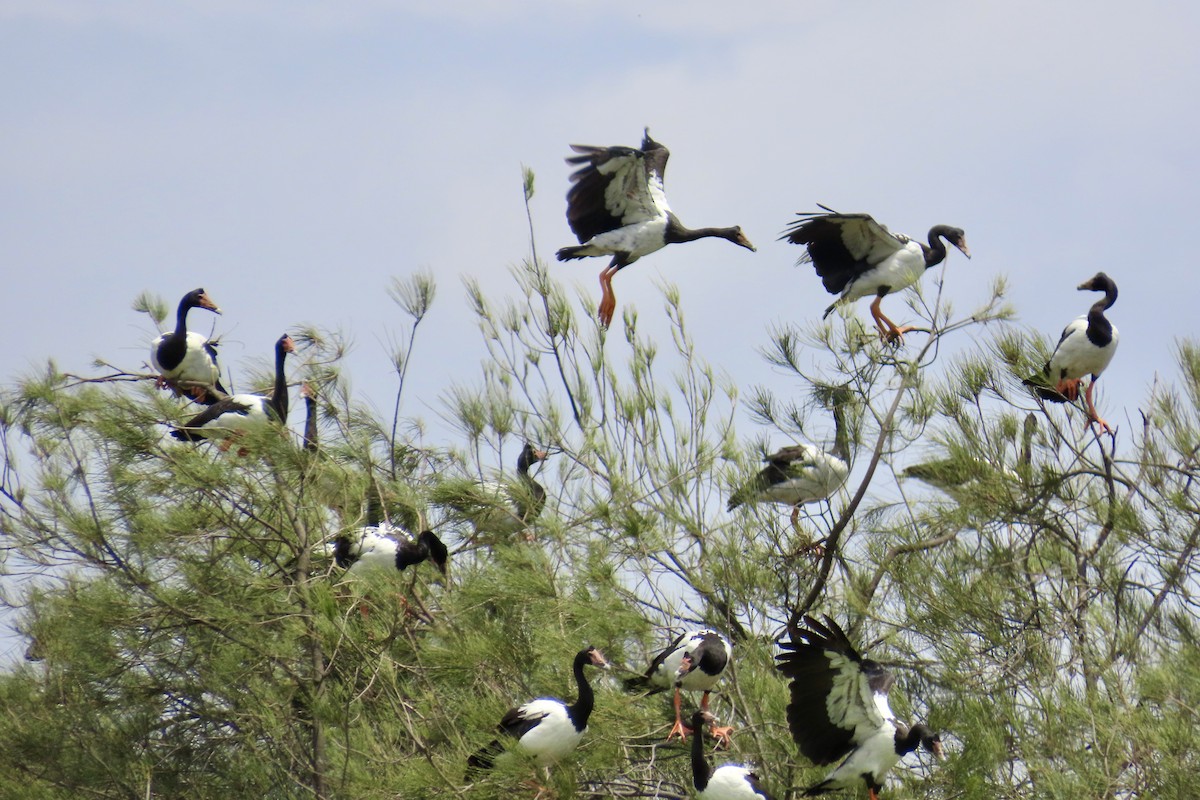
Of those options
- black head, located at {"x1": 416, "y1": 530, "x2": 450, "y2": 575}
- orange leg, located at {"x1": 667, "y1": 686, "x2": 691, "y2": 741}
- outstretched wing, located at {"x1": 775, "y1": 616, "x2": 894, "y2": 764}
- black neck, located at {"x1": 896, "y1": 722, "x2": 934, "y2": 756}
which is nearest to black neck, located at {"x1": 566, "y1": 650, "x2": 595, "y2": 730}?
orange leg, located at {"x1": 667, "y1": 686, "x2": 691, "y2": 741}

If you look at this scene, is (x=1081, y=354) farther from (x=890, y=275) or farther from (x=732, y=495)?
(x=732, y=495)

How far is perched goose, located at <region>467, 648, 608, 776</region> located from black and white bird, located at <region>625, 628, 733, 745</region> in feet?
0.97

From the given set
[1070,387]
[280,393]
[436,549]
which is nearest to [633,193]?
[280,393]

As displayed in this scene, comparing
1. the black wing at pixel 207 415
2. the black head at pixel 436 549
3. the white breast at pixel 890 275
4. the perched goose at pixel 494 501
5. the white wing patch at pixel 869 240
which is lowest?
the black head at pixel 436 549

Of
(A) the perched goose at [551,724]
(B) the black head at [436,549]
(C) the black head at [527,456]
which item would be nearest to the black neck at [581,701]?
(A) the perched goose at [551,724]

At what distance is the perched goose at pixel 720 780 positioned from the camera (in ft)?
15.2

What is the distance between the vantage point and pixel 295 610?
18.0ft

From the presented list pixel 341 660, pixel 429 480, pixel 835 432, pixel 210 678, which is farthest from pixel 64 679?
pixel 835 432

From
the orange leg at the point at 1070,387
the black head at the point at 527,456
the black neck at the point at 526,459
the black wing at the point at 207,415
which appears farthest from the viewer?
the black neck at the point at 526,459

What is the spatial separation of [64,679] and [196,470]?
6.35 feet

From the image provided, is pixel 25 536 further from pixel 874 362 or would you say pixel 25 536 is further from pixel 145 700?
pixel 874 362

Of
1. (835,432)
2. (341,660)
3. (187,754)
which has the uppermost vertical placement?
(835,432)

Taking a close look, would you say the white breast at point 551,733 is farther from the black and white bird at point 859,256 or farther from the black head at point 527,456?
the black and white bird at point 859,256

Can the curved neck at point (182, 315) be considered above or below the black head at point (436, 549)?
above
